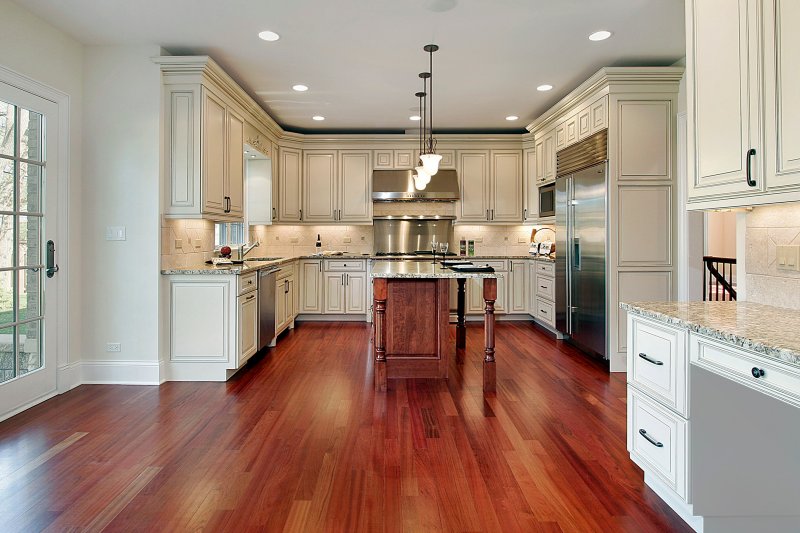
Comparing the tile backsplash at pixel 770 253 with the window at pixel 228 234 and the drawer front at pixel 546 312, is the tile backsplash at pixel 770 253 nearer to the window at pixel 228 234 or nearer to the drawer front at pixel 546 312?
the drawer front at pixel 546 312

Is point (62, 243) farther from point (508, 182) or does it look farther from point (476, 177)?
point (508, 182)

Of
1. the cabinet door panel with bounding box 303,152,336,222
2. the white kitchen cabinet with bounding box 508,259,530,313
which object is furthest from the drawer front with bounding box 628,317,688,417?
the cabinet door panel with bounding box 303,152,336,222

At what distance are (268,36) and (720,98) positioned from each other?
3074mm

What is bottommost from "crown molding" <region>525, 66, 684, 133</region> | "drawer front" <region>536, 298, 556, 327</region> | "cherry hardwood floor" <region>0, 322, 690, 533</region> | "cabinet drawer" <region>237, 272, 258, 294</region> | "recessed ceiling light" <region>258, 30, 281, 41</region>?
"cherry hardwood floor" <region>0, 322, 690, 533</region>

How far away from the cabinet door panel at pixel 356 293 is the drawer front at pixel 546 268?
2.29m

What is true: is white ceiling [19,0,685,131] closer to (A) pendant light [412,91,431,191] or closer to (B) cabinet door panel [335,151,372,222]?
(A) pendant light [412,91,431,191]

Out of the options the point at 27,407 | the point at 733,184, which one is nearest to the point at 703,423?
the point at 733,184

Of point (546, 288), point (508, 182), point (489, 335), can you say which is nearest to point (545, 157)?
point (508, 182)

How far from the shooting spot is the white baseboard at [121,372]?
3863 mm

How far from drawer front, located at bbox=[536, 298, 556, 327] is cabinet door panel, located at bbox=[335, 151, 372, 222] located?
102 inches

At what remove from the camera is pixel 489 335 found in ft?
12.8

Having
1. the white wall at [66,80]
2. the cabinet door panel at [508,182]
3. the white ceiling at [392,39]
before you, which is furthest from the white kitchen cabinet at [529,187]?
the white wall at [66,80]

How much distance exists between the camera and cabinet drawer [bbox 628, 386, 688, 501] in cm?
187

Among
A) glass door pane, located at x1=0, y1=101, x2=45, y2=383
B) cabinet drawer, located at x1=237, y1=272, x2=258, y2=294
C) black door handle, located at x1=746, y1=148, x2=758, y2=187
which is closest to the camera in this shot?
black door handle, located at x1=746, y1=148, x2=758, y2=187
